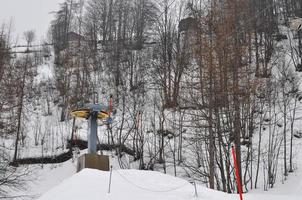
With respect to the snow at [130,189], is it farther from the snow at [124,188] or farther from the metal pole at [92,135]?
the metal pole at [92,135]

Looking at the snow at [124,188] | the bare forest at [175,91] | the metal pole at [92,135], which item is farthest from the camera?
the bare forest at [175,91]

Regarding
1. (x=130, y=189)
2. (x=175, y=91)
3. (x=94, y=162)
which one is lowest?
(x=130, y=189)

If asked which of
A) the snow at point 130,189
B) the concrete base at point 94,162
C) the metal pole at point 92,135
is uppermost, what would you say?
the metal pole at point 92,135

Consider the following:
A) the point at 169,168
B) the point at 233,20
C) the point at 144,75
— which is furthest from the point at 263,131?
the point at 144,75

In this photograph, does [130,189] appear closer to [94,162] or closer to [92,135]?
[94,162]

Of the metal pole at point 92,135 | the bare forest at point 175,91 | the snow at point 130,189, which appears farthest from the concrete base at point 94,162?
the bare forest at point 175,91

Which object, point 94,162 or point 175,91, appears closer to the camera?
point 94,162

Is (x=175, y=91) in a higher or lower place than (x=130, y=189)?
higher

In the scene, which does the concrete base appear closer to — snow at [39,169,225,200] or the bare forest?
snow at [39,169,225,200]

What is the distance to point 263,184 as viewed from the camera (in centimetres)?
1463

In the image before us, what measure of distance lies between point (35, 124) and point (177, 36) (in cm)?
1270

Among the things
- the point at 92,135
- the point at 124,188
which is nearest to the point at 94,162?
the point at 92,135

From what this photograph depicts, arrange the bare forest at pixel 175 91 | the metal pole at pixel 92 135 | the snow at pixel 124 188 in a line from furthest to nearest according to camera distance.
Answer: the bare forest at pixel 175 91, the metal pole at pixel 92 135, the snow at pixel 124 188

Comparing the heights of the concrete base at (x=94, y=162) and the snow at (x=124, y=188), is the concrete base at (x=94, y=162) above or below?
above
